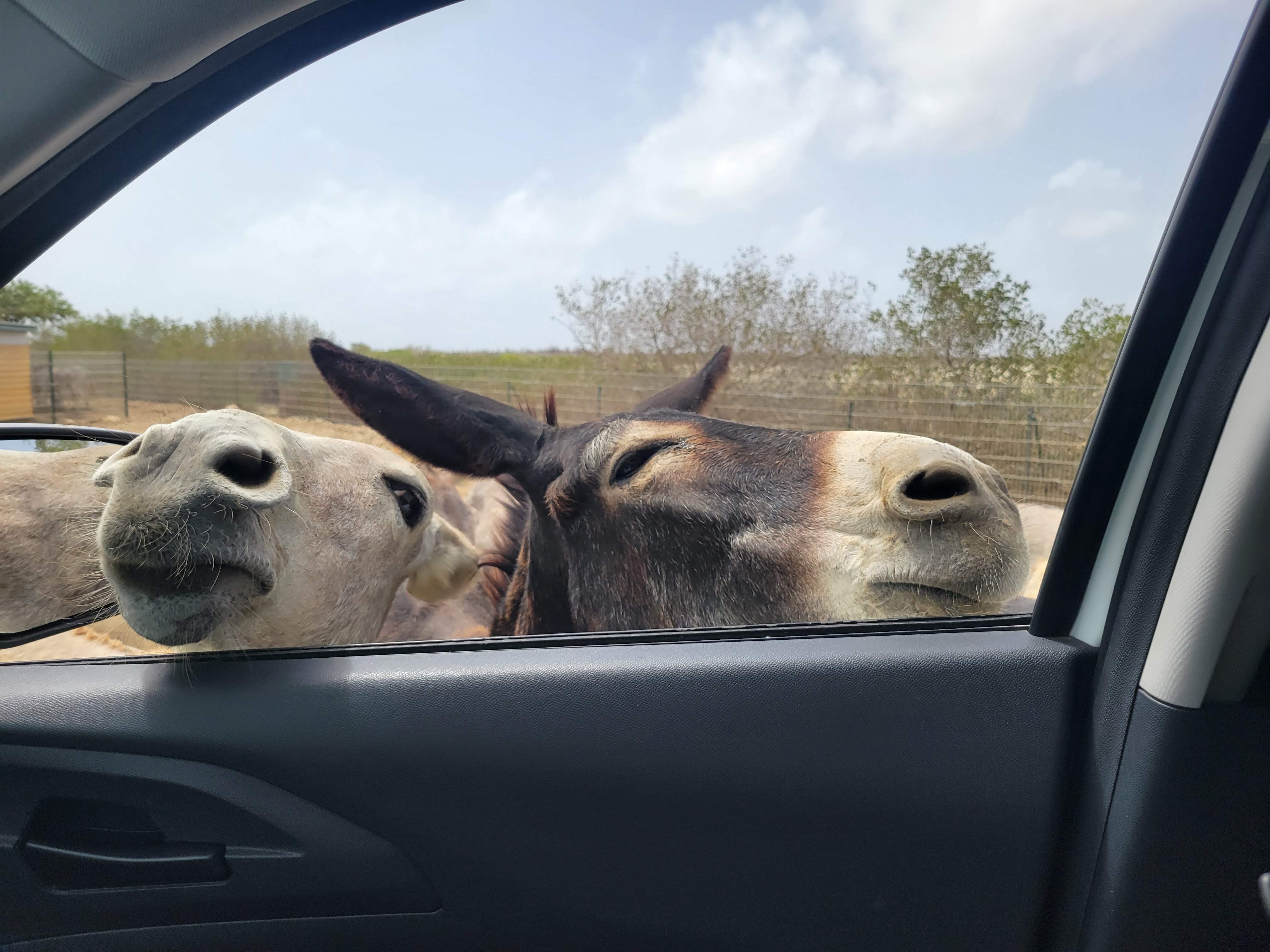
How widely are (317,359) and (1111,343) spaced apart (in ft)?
5.57

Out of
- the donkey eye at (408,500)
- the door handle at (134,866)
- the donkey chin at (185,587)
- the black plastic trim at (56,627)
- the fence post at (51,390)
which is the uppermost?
the fence post at (51,390)

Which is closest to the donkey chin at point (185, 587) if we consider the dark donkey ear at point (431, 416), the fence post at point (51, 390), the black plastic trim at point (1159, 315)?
the fence post at point (51, 390)

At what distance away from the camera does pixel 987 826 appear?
4.47 feet

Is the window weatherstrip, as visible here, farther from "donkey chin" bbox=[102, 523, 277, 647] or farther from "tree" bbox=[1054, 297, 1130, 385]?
"donkey chin" bbox=[102, 523, 277, 647]

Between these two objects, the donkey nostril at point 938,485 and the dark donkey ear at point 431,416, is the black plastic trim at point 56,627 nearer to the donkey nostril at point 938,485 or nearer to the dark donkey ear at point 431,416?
the dark donkey ear at point 431,416

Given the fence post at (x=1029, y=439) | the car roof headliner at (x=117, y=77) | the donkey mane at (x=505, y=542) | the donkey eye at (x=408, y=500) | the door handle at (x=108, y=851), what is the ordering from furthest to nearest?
the donkey mane at (x=505, y=542) < the donkey eye at (x=408, y=500) < the fence post at (x=1029, y=439) < the door handle at (x=108, y=851) < the car roof headliner at (x=117, y=77)

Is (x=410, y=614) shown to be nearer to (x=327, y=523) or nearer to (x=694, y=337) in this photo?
(x=327, y=523)

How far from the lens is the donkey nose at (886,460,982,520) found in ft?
4.74

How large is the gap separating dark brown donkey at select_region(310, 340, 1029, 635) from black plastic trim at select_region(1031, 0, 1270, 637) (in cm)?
11

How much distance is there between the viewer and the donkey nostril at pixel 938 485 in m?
1.46

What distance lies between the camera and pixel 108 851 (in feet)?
4.80

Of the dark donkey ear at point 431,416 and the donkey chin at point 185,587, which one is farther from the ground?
the dark donkey ear at point 431,416

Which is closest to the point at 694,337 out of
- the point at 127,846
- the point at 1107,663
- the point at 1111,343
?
the point at 1111,343

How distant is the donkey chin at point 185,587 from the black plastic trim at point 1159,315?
151 cm
